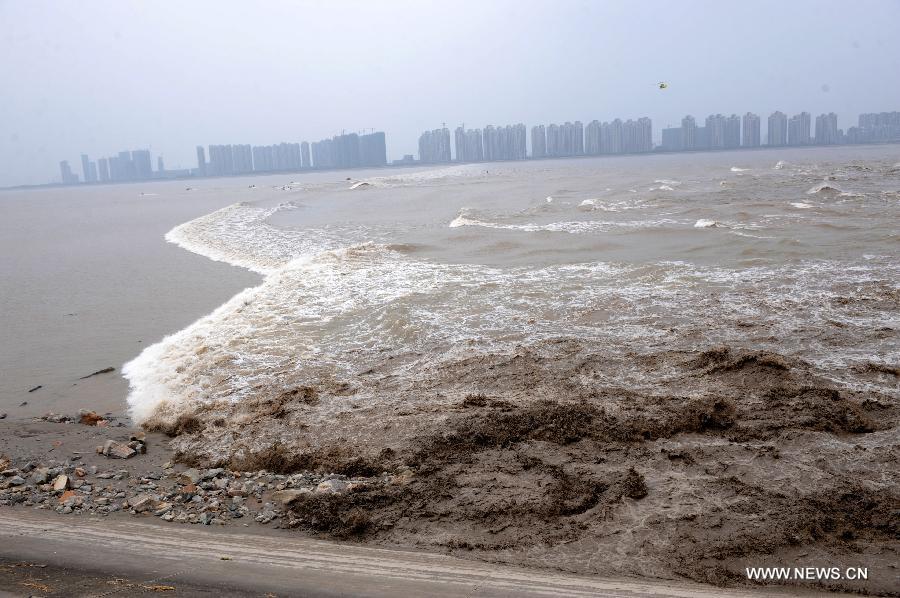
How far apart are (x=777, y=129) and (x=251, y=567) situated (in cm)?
17983

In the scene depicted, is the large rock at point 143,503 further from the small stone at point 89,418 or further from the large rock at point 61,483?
the small stone at point 89,418

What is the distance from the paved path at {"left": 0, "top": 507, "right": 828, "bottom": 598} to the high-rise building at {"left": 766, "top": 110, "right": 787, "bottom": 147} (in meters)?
178

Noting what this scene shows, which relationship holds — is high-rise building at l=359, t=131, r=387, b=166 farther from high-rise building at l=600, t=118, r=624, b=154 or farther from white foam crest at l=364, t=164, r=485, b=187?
white foam crest at l=364, t=164, r=485, b=187

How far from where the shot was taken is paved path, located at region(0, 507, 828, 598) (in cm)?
373

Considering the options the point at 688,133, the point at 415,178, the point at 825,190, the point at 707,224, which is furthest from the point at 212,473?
the point at 688,133

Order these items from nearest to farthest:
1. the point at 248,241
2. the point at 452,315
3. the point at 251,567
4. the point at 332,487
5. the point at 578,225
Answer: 1. the point at 251,567
2. the point at 332,487
3. the point at 452,315
4. the point at 578,225
5. the point at 248,241

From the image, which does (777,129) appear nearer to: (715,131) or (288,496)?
→ (715,131)

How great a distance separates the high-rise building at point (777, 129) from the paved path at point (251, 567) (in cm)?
17768

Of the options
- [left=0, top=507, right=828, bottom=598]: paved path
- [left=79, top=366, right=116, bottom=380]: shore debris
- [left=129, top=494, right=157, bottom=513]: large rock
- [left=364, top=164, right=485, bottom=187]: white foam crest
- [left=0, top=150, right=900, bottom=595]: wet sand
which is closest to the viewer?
[left=0, top=507, right=828, bottom=598]: paved path

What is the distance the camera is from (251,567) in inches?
158

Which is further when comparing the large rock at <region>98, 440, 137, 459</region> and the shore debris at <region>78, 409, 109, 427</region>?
the shore debris at <region>78, 409, 109, 427</region>

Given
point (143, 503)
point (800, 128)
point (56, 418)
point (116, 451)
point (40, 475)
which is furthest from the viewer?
point (800, 128)

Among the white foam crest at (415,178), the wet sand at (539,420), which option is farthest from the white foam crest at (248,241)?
the white foam crest at (415,178)

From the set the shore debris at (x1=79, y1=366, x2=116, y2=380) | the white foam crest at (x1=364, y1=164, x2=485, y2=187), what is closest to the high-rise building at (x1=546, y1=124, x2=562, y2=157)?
the white foam crest at (x1=364, y1=164, x2=485, y2=187)
